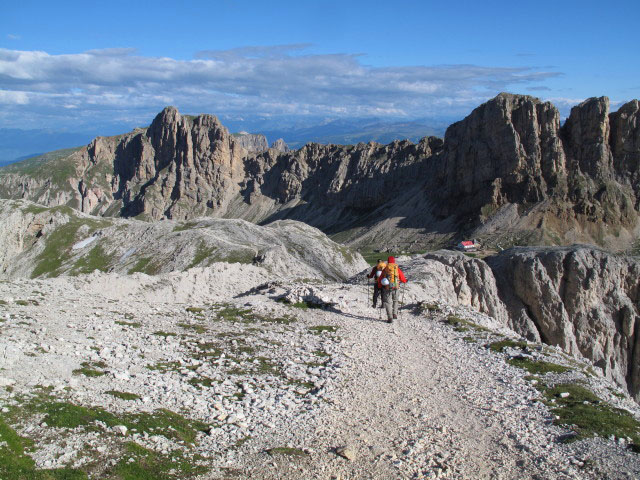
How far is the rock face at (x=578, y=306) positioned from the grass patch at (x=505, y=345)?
77.7ft

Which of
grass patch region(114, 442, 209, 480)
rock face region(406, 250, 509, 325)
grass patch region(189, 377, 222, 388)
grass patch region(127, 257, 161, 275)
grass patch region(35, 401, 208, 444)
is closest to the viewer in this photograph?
grass patch region(114, 442, 209, 480)

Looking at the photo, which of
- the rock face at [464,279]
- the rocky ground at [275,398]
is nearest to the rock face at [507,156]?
the rock face at [464,279]

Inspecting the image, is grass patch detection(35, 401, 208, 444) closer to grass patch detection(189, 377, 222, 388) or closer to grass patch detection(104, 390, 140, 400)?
grass patch detection(104, 390, 140, 400)

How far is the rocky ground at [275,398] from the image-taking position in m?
12.1

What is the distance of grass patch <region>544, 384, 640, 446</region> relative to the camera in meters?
14.4

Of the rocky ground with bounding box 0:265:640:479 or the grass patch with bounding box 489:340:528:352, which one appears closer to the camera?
the rocky ground with bounding box 0:265:640:479

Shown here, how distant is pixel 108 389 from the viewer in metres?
15.1

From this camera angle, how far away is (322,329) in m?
24.7

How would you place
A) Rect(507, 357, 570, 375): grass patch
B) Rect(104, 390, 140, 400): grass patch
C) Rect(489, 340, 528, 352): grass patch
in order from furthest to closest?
1. Rect(489, 340, 528, 352): grass patch
2. Rect(507, 357, 570, 375): grass patch
3. Rect(104, 390, 140, 400): grass patch

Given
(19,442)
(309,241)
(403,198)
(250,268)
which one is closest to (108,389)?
(19,442)

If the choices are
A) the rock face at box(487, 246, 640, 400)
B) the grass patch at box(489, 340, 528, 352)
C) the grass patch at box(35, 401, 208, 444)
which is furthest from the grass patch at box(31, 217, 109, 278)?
the grass patch at box(489, 340, 528, 352)

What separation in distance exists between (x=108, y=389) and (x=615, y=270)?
47.2m

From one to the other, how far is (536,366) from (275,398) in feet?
35.7

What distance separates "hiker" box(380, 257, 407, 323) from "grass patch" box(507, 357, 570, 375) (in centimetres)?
692
